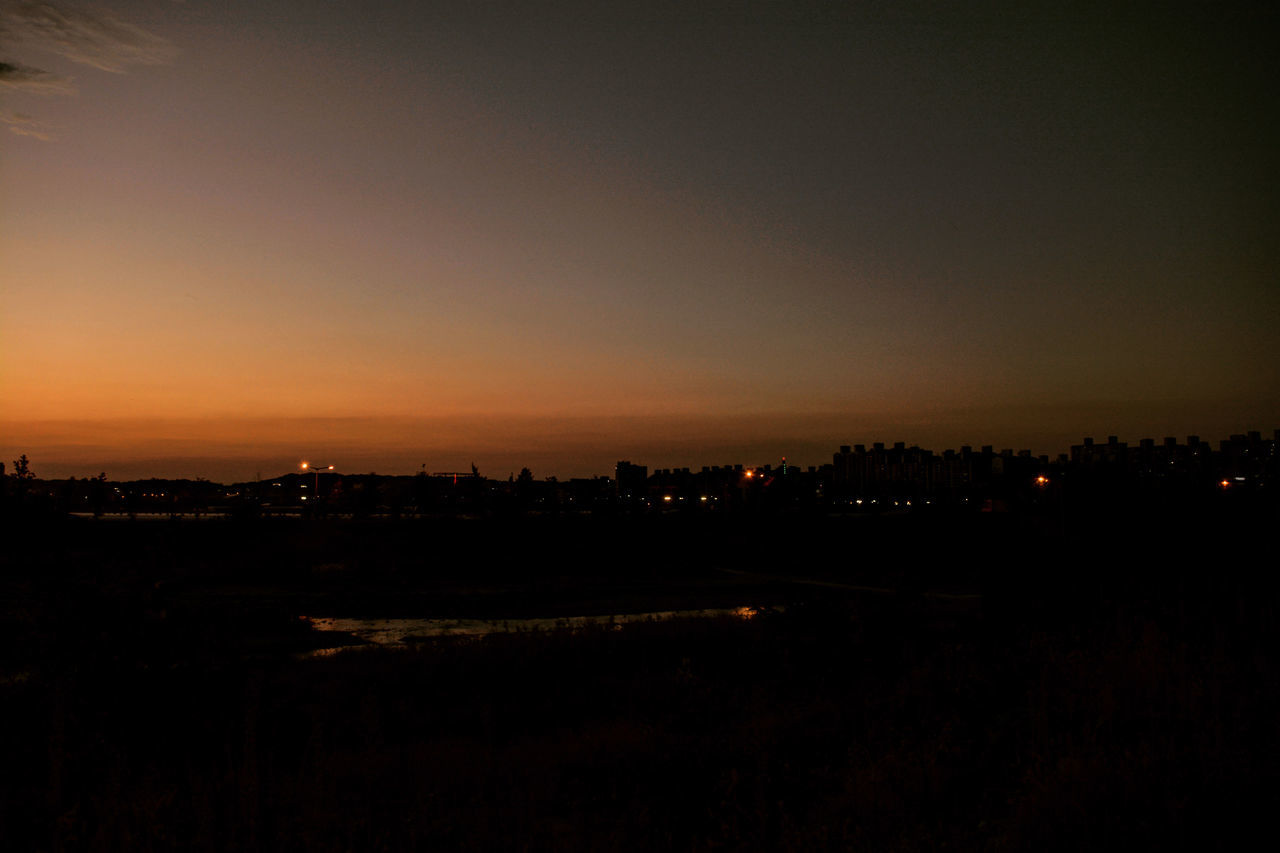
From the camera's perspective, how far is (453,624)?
2981cm

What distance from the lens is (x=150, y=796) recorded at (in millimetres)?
8258

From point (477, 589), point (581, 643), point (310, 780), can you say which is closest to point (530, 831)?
point (310, 780)

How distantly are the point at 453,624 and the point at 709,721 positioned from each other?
62.5 feet

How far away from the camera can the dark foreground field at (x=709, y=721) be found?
719cm

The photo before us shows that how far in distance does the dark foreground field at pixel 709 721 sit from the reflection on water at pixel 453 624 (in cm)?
215

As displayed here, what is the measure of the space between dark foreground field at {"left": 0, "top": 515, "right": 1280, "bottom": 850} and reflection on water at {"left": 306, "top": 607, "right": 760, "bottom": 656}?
2146 mm

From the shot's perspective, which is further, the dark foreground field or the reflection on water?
the reflection on water

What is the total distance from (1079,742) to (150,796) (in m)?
8.41

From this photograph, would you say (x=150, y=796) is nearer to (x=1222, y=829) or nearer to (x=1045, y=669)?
(x=1222, y=829)

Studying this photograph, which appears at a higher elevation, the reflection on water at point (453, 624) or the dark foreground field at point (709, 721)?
the dark foreground field at point (709, 721)

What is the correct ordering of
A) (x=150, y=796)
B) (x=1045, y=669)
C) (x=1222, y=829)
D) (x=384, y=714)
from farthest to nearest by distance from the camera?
(x=384, y=714) → (x=1045, y=669) → (x=150, y=796) → (x=1222, y=829)

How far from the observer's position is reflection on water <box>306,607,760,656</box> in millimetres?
26750

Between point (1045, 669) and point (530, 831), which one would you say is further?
point (1045, 669)

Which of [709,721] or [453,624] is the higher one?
[709,721]
